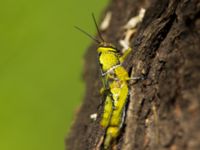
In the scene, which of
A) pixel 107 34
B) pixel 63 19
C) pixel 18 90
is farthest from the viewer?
pixel 63 19

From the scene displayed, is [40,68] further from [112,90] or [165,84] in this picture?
[165,84]

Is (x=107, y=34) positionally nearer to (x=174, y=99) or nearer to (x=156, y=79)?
(x=156, y=79)

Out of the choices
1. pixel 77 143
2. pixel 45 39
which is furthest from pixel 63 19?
Answer: pixel 77 143

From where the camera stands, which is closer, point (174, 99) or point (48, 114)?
point (174, 99)

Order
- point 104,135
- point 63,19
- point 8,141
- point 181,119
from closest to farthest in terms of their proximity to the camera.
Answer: point 181,119 < point 104,135 < point 8,141 < point 63,19

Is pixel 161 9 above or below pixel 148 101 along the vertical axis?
above

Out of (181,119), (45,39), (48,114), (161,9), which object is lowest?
(181,119)

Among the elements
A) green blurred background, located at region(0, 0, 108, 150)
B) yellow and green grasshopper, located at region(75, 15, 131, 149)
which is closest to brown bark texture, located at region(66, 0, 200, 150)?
yellow and green grasshopper, located at region(75, 15, 131, 149)
